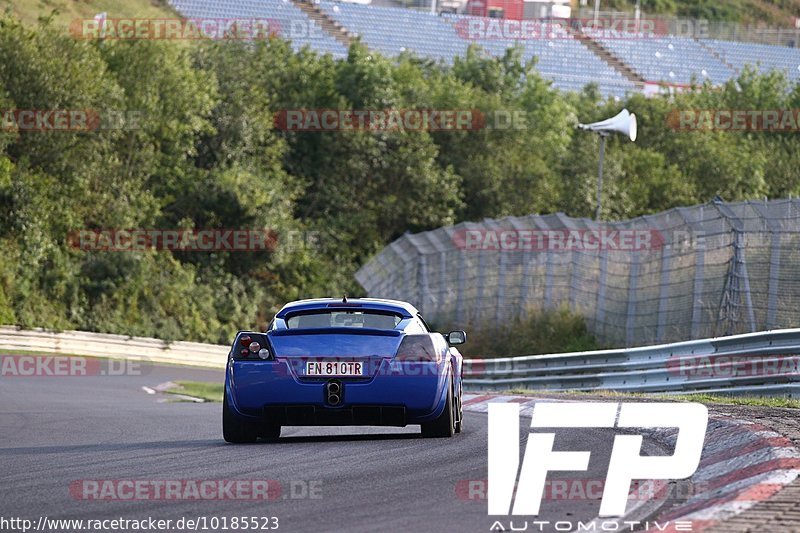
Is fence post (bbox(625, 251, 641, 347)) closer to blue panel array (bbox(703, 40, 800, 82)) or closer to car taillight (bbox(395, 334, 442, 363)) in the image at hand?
car taillight (bbox(395, 334, 442, 363))

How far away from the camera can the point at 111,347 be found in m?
32.7

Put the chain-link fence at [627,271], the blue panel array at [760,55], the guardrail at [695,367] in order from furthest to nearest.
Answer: the blue panel array at [760,55] < the chain-link fence at [627,271] < the guardrail at [695,367]

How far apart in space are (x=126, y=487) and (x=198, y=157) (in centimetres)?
4007

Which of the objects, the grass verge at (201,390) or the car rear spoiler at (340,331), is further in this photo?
the grass verge at (201,390)

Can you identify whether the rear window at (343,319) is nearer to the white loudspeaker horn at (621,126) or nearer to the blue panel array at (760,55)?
the white loudspeaker horn at (621,126)

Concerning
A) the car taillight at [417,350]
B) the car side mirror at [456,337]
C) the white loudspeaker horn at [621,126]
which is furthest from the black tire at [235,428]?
the white loudspeaker horn at [621,126]

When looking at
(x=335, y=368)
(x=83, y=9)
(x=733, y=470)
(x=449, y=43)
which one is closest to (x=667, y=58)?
(x=449, y=43)

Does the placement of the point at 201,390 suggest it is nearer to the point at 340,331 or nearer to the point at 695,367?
the point at 695,367

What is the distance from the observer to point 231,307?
4259 centimetres

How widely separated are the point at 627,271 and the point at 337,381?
14.7m

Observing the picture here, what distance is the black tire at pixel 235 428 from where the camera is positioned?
10750 mm

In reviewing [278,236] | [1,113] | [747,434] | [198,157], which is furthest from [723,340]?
[198,157]

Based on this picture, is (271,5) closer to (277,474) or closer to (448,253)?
(448,253)

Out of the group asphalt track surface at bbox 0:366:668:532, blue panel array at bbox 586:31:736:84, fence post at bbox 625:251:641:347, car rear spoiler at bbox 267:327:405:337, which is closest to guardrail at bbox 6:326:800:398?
fence post at bbox 625:251:641:347
